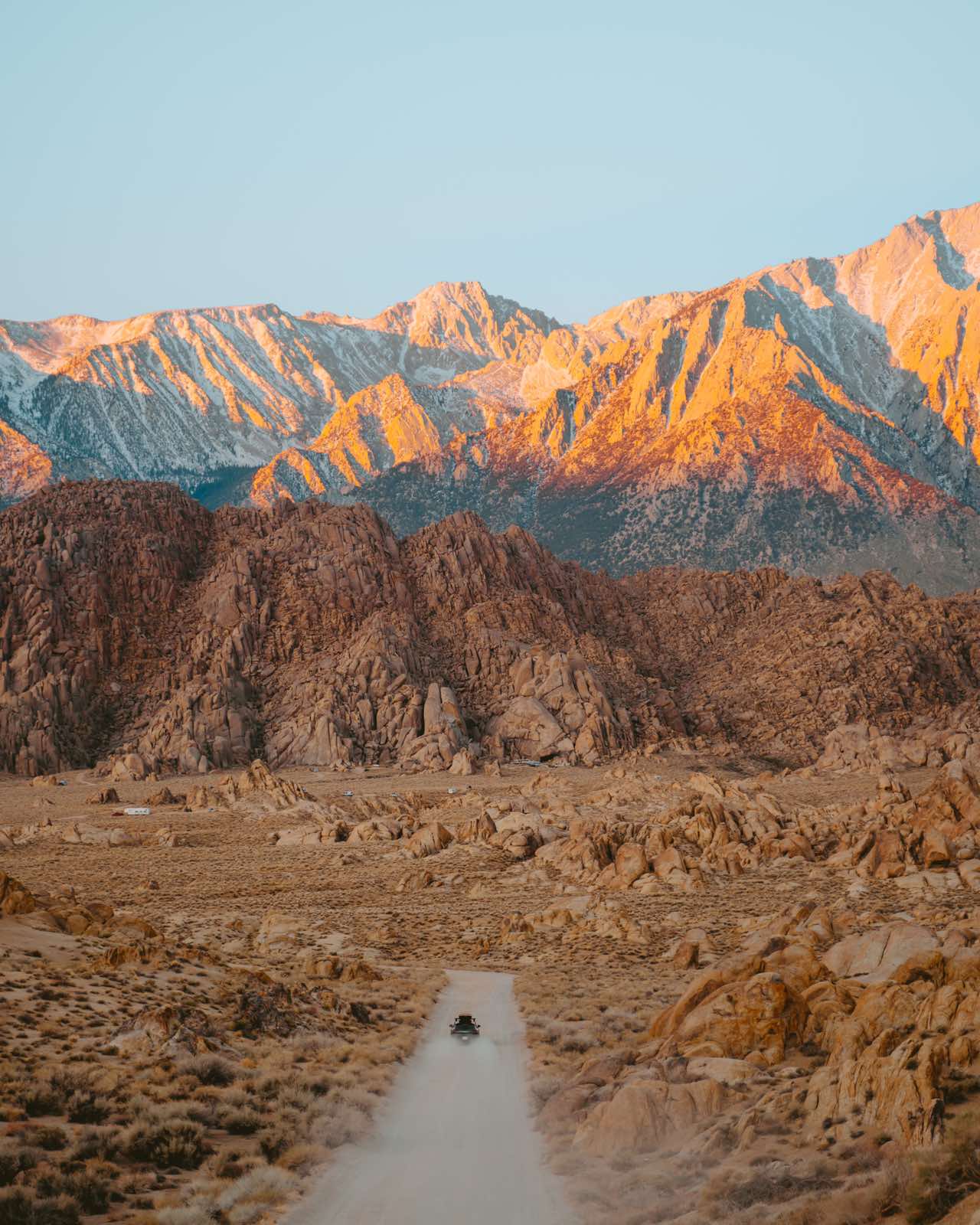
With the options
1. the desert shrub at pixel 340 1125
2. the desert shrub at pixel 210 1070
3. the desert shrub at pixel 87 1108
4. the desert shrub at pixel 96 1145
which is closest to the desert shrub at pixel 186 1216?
the desert shrub at pixel 96 1145

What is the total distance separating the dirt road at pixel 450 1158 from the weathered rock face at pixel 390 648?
74749mm

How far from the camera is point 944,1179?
47.1 ft

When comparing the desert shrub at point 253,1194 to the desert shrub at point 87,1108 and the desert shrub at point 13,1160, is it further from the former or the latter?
the desert shrub at point 87,1108

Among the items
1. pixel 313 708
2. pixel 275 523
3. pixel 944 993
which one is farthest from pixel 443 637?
pixel 944 993

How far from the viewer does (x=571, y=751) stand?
104 meters

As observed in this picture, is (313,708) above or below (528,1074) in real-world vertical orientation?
above

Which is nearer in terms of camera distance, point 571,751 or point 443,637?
point 571,751

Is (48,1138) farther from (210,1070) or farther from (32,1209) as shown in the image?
(210,1070)

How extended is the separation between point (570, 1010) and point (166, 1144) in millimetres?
13383

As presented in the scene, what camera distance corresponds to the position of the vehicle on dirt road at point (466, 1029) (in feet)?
89.6

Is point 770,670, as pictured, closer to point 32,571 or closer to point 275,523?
point 275,523

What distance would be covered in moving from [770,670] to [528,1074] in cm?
10044

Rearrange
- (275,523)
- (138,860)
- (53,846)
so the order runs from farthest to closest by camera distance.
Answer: (275,523) < (53,846) < (138,860)

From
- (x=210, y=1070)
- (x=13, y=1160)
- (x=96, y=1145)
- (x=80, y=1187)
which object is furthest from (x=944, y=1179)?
(x=210, y=1070)
